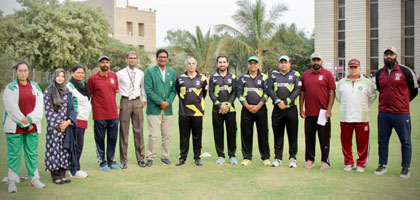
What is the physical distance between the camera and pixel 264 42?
93.1 feet

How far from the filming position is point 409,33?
115ft

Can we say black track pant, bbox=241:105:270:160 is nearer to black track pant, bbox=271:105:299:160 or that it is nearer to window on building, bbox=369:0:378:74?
black track pant, bbox=271:105:299:160

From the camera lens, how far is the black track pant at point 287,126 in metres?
7.22

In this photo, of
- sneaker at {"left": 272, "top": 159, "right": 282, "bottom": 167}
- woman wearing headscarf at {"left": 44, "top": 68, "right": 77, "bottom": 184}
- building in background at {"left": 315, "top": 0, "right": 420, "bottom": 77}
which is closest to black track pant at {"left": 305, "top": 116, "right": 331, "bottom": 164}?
sneaker at {"left": 272, "top": 159, "right": 282, "bottom": 167}

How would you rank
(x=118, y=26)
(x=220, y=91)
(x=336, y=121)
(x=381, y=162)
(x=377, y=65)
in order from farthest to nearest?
(x=118, y=26) < (x=377, y=65) < (x=336, y=121) < (x=220, y=91) < (x=381, y=162)

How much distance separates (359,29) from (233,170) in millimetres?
33495

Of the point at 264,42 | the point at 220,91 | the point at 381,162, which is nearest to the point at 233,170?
the point at 220,91

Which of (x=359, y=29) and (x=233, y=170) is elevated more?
(x=359, y=29)

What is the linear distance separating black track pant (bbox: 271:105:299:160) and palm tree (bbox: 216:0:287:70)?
21.2 m

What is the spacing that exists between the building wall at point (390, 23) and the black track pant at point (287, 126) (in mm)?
30391

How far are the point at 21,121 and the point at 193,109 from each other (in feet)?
9.48

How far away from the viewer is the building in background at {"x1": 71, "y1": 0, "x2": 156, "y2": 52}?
5388cm

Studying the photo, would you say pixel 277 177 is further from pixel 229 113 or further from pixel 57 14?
pixel 57 14

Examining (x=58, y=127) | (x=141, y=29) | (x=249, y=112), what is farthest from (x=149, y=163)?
(x=141, y=29)
